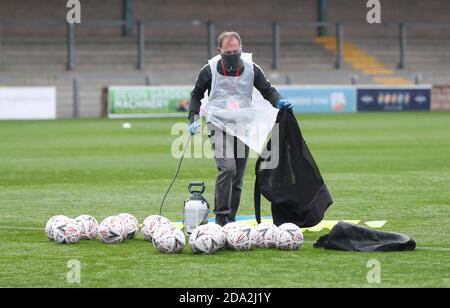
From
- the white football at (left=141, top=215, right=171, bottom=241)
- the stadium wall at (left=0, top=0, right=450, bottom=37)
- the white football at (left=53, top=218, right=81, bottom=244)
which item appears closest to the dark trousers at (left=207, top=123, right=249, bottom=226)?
the white football at (left=141, top=215, right=171, bottom=241)

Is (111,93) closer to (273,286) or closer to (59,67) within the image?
(59,67)

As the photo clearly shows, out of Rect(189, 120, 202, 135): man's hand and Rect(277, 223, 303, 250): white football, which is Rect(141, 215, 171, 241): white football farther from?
Rect(277, 223, 303, 250): white football

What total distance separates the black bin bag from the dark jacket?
0.32 meters

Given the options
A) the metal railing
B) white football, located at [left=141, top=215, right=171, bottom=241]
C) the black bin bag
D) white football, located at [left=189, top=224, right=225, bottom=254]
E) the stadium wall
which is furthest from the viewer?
the stadium wall

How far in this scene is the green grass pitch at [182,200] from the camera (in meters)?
9.47

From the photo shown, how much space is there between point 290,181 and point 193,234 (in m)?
1.70

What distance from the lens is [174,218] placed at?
1372 cm

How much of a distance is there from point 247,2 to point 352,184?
40109 mm

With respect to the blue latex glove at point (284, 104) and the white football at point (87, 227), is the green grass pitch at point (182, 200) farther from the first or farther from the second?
the blue latex glove at point (284, 104)

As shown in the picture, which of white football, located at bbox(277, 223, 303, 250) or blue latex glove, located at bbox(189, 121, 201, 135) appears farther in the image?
blue latex glove, located at bbox(189, 121, 201, 135)

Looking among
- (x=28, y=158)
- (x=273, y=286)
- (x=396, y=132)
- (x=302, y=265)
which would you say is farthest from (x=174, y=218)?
(x=396, y=132)

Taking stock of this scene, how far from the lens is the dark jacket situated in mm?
12383

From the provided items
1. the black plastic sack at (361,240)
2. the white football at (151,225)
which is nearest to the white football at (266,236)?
the black plastic sack at (361,240)

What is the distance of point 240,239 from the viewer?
10.8 meters
